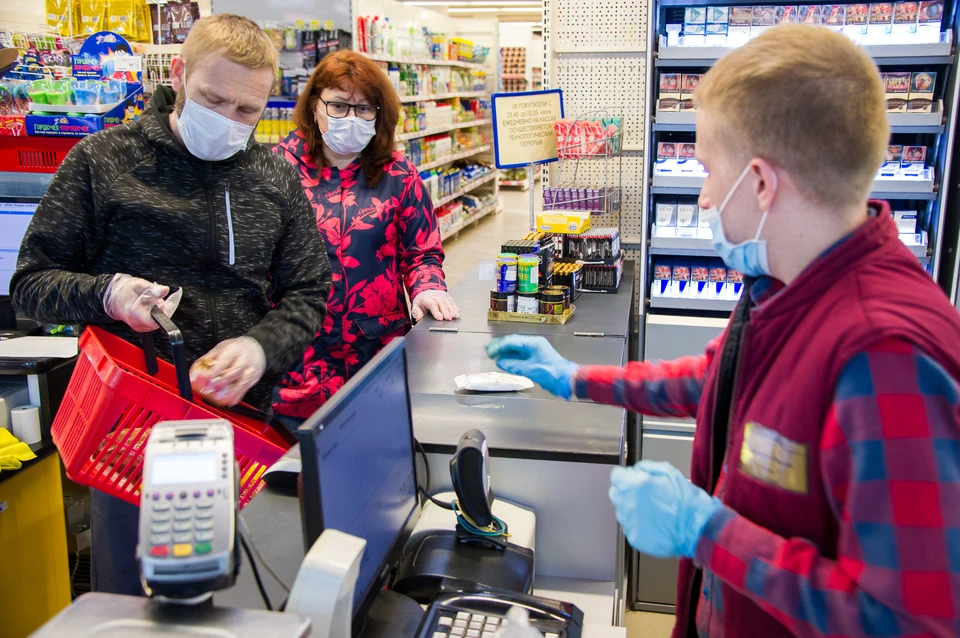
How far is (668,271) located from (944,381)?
2.91 meters

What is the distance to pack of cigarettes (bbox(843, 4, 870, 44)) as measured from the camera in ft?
10.9

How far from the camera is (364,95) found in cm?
279

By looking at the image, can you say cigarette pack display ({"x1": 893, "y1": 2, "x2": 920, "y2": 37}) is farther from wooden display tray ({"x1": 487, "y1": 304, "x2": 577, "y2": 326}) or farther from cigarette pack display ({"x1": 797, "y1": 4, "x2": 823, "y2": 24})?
wooden display tray ({"x1": 487, "y1": 304, "x2": 577, "y2": 326})

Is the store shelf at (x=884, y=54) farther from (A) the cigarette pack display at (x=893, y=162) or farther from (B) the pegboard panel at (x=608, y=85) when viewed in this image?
(B) the pegboard panel at (x=608, y=85)

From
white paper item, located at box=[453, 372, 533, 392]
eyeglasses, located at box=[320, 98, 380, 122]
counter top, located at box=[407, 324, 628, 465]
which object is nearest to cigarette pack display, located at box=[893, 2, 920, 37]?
counter top, located at box=[407, 324, 628, 465]

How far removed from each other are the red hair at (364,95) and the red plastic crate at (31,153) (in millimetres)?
912

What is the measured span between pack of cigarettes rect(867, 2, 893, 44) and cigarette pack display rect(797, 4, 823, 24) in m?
0.20

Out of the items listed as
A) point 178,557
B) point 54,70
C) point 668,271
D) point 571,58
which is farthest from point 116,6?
point 178,557

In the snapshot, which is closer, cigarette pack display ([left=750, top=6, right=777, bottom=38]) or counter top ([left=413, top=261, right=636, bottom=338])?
counter top ([left=413, top=261, right=636, bottom=338])

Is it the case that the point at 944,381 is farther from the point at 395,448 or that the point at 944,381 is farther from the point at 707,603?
the point at 395,448

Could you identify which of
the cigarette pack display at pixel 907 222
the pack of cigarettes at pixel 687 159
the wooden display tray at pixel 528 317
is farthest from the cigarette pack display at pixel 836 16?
the wooden display tray at pixel 528 317

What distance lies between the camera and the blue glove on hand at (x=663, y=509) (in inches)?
42.3

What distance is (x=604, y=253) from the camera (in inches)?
138

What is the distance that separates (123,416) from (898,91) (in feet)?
10.5
